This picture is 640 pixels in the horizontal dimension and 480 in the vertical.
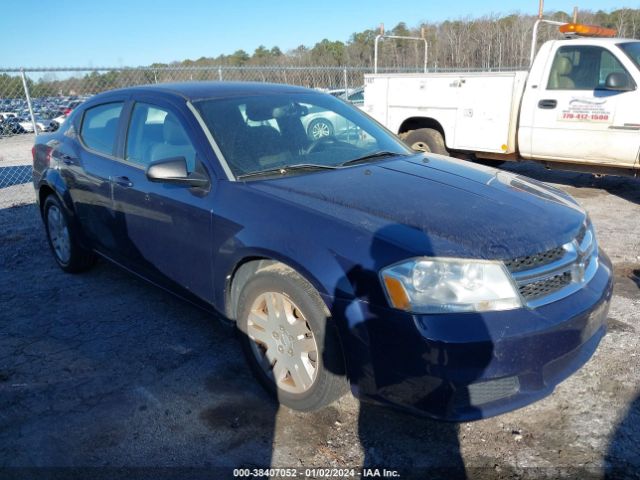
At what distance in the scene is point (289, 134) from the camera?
11.2 ft

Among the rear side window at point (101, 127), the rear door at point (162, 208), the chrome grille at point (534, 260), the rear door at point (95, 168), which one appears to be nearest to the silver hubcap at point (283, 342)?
the rear door at point (162, 208)

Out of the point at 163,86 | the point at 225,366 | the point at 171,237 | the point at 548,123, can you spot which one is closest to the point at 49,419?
the point at 225,366

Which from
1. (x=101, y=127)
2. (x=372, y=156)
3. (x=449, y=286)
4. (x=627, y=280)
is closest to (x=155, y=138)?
(x=101, y=127)

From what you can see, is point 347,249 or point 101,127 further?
point 101,127

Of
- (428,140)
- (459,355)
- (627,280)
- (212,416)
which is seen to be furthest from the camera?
(428,140)

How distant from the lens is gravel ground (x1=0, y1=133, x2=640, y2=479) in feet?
8.00

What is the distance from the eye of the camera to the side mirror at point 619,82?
20.0ft

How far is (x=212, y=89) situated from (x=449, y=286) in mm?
2254

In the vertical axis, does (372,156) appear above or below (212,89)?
below

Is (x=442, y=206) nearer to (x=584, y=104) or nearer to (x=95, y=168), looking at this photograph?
(x=95, y=168)

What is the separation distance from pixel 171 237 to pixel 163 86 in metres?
1.21

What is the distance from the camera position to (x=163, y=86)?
3.76 meters

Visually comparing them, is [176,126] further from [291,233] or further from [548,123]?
[548,123]

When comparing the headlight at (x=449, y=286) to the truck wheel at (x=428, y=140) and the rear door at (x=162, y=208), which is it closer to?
the rear door at (x=162, y=208)
